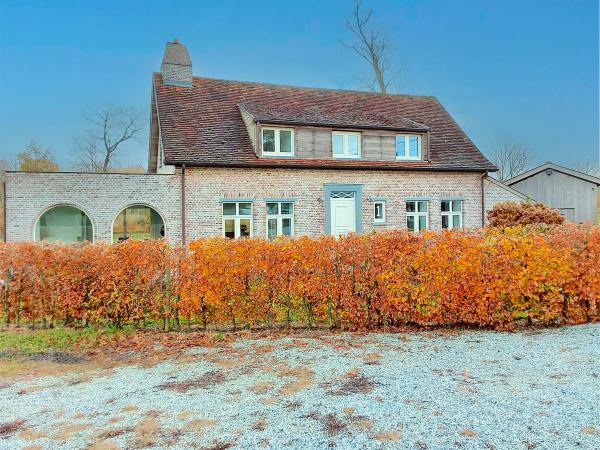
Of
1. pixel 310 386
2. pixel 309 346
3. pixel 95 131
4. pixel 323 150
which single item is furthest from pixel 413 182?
pixel 95 131

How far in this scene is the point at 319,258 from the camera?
6590 millimetres

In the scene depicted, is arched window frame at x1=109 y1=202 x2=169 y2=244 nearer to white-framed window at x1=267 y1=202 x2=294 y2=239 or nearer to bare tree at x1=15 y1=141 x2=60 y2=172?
white-framed window at x1=267 y1=202 x2=294 y2=239

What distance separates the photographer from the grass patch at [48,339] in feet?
19.8

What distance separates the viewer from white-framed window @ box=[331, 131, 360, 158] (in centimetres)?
1966

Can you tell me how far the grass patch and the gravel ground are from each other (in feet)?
4.36

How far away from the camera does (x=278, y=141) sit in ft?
62.1

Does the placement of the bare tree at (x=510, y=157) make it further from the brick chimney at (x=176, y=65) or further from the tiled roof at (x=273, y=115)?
the brick chimney at (x=176, y=65)

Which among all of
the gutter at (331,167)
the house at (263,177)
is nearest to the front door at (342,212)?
the house at (263,177)

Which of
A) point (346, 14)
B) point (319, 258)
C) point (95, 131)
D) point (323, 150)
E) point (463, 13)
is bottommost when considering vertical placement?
point (319, 258)

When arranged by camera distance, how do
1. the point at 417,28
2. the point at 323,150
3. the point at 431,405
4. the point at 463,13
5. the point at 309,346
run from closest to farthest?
the point at 431,405
the point at 309,346
the point at 323,150
the point at 463,13
the point at 417,28

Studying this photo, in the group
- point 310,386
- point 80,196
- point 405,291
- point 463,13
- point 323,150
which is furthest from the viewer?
point 463,13

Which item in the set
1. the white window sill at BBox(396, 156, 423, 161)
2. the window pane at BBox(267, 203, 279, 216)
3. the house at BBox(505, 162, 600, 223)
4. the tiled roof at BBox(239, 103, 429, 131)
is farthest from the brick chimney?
the house at BBox(505, 162, 600, 223)

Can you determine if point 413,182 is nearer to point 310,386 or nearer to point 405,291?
point 405,291

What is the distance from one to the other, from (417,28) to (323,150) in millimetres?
16540
